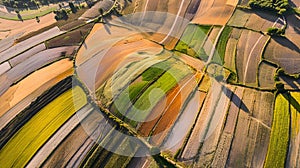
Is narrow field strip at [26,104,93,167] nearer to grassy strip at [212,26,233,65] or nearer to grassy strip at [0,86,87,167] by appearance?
grassy strip at [0,86,87,167]

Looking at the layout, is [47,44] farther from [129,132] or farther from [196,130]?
[196,130]

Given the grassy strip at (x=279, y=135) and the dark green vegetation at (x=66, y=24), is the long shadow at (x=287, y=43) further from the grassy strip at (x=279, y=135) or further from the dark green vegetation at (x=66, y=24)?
the dark green vegetation at (x=66, y=24)

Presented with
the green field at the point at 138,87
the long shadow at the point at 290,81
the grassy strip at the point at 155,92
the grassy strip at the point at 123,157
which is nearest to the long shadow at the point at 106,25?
the green field at the point at 138,87

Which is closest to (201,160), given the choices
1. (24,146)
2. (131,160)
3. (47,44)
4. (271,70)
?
(131,160)

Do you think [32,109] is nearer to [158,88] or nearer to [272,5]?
[158,88]

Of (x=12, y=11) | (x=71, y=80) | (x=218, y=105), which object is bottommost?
(x=218, y=105)
